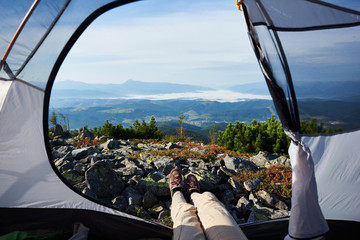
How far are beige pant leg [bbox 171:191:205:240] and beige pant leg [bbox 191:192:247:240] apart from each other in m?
0.06

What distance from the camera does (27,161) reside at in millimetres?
2725

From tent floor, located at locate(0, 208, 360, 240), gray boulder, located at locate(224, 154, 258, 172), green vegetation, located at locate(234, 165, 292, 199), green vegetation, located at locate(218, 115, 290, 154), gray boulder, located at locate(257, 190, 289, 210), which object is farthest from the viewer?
green vegetation, located at locate(218, 115, 290, 154)

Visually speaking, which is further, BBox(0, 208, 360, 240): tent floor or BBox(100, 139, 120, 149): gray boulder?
BBox(100, 139, 120, 149): gray boulder

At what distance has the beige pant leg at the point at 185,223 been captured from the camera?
2.32 metres

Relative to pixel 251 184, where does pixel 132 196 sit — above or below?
above

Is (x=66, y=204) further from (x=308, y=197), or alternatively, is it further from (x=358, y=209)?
(x=358, y=209)

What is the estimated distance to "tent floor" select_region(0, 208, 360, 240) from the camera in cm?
263

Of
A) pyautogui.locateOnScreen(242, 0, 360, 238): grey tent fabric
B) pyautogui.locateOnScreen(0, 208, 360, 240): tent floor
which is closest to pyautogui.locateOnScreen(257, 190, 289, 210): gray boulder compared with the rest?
A: pyautogui.locateOnScreen(0, 208, 360, 240): tent floor

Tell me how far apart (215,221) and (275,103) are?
1147 millimetres

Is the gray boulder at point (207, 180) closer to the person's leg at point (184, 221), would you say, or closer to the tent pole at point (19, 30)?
the person's leg at point (184, 221)

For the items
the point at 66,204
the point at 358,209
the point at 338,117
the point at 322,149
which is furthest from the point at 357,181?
the point at 66,204

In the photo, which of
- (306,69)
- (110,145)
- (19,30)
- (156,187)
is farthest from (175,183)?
(110,145)

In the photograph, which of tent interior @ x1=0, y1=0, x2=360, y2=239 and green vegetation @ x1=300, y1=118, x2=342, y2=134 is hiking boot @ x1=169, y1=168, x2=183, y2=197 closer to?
tent interior @ x1=0, y1=0, x2=360, y2=239

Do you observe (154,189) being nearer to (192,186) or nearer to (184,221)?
(192,186)
